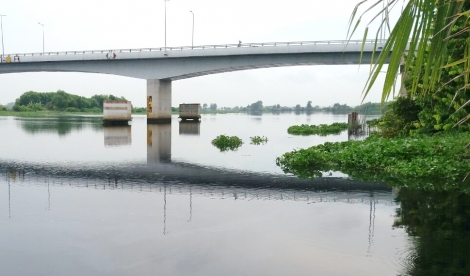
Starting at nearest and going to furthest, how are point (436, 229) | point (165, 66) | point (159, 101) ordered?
point (436, 229), point (165, 66), point (159, 101)

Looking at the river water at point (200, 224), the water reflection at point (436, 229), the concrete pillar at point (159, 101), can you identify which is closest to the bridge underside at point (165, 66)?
the concrete pillar at point (159, 101)

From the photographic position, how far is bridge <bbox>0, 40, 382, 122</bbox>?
141 ft

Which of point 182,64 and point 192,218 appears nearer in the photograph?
point 192,218

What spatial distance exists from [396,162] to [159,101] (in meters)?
39.0

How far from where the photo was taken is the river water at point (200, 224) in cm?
673

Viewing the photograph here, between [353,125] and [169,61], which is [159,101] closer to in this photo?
[169,61]

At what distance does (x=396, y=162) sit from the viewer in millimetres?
15977

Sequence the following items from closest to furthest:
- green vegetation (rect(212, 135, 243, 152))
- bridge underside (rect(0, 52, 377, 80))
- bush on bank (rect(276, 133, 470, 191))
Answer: bush on bank (rect(276, 133, 470, 191)), green vegetation (rect(212, 135, 243, 152)), bridge underside (rect(0, 52, 377, 80))

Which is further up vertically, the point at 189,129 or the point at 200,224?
the point at 189,129

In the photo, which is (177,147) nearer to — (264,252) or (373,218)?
(373,218)

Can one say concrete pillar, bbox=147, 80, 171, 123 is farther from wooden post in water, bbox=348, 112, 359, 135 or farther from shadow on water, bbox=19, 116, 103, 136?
wooden post in water, bbox=348, 112, 359, 135

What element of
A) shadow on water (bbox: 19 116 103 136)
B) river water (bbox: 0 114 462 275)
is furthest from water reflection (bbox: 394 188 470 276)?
shadow on water (bbox: 19 116 103 136)

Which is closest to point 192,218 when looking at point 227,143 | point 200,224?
point 200,224

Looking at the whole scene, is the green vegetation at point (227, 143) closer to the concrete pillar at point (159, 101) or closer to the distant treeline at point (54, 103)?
the concrete pillar at point (159, 101)
